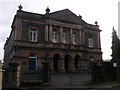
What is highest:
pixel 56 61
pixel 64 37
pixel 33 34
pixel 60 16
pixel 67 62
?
pixel 60 16

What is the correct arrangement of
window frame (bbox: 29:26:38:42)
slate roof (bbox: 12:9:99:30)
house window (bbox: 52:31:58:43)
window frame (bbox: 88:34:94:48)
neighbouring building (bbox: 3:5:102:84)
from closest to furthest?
neighbouring building (bbox: 3:5:102:84) → slate roof (bbox: 12:9:99:30) → window frame (bbox: 29:26:38:42) → house window (bbox: 52:31:58:43) → window frame (bbox: 88:34:94:48)

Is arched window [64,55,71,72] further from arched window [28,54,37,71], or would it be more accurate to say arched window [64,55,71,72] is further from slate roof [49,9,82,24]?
slate roof [49,9,82,24]

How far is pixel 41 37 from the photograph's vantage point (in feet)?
93.8

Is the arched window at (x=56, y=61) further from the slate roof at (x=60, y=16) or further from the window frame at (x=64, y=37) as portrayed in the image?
the slate roof at (x=60, y=16)

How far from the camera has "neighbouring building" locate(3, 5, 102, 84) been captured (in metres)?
26.8

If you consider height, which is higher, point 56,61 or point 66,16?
point 66,16

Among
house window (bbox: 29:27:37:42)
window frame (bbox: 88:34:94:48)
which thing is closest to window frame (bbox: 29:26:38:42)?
house window (bbox: 29:27:37:42)

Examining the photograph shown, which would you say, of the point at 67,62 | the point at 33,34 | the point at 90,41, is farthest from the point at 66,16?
the point at 67,62

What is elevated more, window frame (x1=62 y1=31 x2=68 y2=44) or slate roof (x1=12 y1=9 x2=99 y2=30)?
slate roof (x1=12 y1=9 x2=99 y2=30)

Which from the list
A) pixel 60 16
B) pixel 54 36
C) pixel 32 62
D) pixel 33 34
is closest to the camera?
pixel 32 62

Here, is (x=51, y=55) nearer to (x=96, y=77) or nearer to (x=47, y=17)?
(x=47, y=17)

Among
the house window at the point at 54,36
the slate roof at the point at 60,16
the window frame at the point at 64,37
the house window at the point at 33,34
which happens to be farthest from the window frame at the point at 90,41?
the house window at the point at 33,34

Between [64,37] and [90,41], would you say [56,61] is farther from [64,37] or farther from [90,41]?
[90,41]

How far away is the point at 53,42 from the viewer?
29109mm
